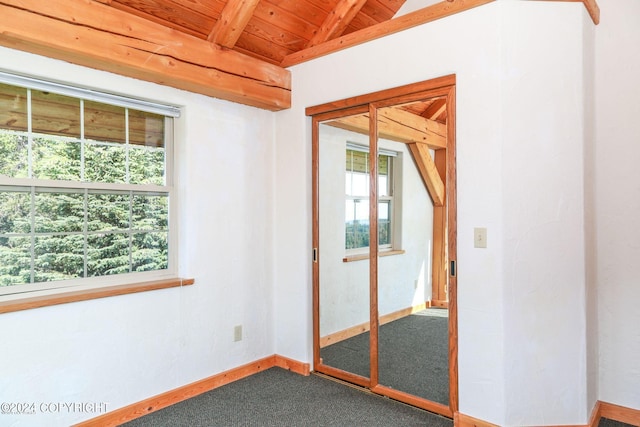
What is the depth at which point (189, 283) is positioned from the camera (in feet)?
9.36

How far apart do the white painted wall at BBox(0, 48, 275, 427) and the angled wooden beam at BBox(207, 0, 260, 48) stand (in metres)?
0.43

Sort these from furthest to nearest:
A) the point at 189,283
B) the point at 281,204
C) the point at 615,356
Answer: the point at 281,204, the point at 189,283, the point at 615,356

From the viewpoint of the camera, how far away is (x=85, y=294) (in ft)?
7.77

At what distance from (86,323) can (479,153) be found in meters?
2.47

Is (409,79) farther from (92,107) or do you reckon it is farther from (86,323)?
(86,323)

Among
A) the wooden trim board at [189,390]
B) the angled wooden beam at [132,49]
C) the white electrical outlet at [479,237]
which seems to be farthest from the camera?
the wooden trim board at [189,390]

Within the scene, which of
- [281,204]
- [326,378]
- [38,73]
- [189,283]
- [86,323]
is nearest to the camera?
[38,73]

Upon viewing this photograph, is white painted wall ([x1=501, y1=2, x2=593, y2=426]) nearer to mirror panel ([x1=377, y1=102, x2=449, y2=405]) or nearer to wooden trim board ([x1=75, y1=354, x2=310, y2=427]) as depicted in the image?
mirror panel ([x1=377, y1=102, x2=449, y2=405])

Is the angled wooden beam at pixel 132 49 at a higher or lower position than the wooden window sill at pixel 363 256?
higher

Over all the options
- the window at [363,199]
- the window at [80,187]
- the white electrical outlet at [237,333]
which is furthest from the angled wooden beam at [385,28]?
the white electrical outlet at [237,333]

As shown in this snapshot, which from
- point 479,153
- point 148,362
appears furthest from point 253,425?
point 479,153

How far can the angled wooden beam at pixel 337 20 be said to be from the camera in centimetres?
309

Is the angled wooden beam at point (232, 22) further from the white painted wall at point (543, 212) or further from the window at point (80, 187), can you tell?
the white painted wall at point (543, 212)

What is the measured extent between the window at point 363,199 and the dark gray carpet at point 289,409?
1.04 m
